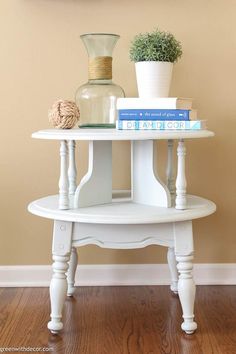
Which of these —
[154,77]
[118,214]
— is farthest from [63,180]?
[154,77]

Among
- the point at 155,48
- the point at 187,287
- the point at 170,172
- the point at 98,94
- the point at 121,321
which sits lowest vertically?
the point at 121,321

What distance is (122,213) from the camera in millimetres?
1592

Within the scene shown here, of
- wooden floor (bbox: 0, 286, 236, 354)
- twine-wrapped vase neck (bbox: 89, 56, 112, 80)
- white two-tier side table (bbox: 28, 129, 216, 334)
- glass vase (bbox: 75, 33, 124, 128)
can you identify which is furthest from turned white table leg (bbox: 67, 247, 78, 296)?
twine-wrapped vase neck (bbox: 89, 56, 112, 80)

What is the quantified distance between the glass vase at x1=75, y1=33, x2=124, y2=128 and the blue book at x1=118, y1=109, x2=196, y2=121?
0.14m

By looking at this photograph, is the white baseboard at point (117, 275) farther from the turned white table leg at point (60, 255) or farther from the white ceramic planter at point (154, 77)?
the white ceramic planter at point (154, 77)

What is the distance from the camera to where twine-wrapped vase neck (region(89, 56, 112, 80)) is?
1.78m

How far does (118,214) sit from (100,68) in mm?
480

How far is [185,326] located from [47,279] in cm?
62

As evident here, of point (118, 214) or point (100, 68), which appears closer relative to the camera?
point (118, 214)

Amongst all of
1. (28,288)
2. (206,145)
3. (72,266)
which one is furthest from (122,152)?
(28,288)

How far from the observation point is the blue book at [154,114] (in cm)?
166

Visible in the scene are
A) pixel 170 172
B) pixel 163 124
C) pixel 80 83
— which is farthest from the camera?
pixel 80 83

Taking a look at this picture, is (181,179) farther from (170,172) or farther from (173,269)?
(173,269)

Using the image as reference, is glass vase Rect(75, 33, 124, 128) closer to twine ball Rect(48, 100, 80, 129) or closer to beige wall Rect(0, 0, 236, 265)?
twine ball Rect(48, 100, 80, 129)
